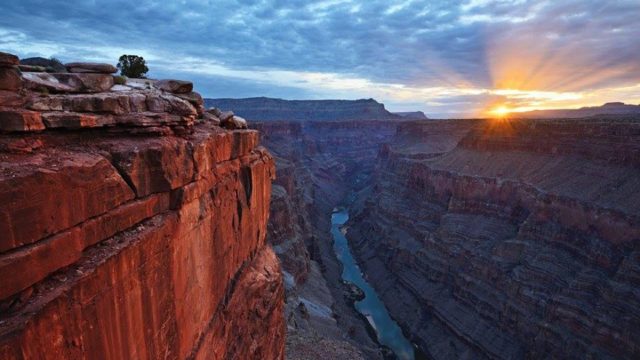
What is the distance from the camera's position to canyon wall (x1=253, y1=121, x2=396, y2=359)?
31819 millimetres

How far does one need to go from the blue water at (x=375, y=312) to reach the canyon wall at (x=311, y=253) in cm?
181

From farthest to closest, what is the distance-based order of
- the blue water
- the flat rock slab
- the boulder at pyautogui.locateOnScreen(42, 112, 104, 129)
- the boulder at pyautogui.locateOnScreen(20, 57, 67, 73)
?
the blue water < the boulder at pyautogui.locateOnScreen(20, 57, 67, 73) < the boulder at pyautogui.locateOnScreen(42, 112, 104, 129) < the flat rock slab

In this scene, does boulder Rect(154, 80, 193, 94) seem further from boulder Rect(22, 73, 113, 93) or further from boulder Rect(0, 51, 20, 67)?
boulder Rect(0, 51, 20, 67)

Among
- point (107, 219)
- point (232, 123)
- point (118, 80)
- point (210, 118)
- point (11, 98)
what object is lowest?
point (107, 219)

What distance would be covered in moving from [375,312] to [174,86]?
40.7m

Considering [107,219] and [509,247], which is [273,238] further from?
[107,219]

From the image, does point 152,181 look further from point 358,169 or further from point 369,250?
point 358,169

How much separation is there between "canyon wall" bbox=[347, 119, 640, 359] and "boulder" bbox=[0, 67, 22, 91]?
3691 centimetres

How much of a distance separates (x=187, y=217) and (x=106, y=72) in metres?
4.30

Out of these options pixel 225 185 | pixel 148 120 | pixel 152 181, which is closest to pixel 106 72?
pixel 148 120

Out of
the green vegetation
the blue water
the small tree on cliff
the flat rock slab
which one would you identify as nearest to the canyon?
the flat rock slab

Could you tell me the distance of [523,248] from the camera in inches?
1599

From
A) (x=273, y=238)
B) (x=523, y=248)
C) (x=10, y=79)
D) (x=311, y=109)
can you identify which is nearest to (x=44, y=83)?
(x=10, y=79)

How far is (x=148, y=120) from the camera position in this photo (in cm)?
973
